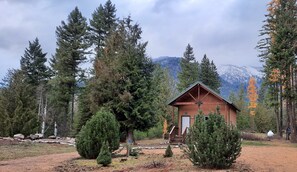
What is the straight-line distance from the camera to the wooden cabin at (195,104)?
25.4 m

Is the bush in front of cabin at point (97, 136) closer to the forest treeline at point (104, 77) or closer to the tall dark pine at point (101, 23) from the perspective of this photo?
the forest treeline at point (104, 77)

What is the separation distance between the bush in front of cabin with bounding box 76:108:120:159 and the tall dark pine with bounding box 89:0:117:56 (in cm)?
2348

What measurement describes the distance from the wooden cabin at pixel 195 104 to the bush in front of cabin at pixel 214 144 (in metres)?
14.1

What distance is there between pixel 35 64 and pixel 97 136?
30.1 metres

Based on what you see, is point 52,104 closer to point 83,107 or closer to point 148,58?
point 83,107

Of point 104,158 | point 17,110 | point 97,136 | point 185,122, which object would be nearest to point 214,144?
point 104,158

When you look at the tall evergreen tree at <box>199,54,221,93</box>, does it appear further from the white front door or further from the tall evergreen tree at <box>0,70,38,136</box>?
the tall evergreen tree at <box>0,70,38,136</box>

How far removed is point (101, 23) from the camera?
3750cm

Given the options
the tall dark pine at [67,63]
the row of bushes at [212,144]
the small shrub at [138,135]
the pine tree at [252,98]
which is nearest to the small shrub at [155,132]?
the small shrub at [138,135]

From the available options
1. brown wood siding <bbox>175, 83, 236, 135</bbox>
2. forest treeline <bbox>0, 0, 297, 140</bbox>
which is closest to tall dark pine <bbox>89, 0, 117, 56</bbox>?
forest treeline <bbox>0, 0, 297, 140</bbox>

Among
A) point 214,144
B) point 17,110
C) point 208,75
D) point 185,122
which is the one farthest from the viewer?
point 208,75

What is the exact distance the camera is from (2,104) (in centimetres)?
2664

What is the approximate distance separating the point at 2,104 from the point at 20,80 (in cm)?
276

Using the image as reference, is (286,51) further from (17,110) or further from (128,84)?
(17,110)
